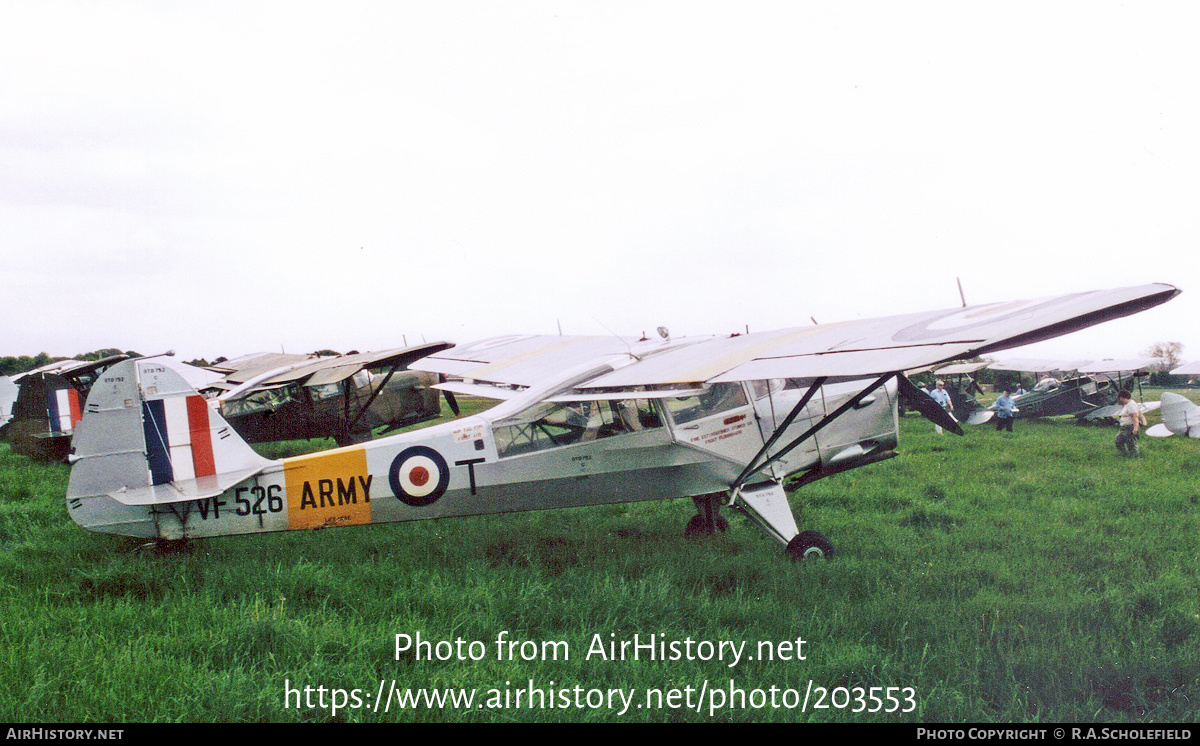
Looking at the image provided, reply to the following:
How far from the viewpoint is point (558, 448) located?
5258 mm

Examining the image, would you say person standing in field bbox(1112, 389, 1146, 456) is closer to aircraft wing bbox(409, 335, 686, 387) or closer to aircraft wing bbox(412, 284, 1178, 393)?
aircraft wing bbox(412, 284, 1178, 393)

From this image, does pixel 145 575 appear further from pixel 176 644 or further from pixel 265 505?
pixel 176 644

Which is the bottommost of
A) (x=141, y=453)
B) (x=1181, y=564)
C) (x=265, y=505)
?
(x=1181, y=564)

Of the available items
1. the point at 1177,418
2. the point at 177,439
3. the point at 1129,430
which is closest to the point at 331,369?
the point at 177,439

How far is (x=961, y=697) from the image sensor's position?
3.16 m

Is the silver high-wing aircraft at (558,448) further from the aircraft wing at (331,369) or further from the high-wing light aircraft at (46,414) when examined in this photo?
the high-wing light aircraft at (46,414)

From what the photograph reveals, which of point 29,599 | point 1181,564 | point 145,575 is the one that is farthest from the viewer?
point 1181,564

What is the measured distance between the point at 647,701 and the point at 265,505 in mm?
3380

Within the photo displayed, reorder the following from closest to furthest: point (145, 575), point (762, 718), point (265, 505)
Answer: point (762, 718), point (145, 575), point (265, 505)

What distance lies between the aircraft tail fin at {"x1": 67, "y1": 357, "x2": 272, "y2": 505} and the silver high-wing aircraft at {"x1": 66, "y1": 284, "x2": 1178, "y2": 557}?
0.01 metres

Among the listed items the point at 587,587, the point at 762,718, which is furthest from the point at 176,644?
the point at 762,718

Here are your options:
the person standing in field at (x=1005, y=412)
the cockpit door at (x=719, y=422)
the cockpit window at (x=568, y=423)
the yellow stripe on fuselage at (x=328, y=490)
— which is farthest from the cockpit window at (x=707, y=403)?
the person standing in field at (x=1005, y=412)

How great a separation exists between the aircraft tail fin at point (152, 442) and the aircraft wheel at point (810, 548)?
14.4 feet

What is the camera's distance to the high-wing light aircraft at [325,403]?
11.4 metres
